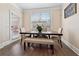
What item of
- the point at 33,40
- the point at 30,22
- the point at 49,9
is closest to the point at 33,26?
the point at 30,22

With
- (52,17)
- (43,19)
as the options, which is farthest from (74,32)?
(43,19)

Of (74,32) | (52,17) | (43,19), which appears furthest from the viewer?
(43,19)

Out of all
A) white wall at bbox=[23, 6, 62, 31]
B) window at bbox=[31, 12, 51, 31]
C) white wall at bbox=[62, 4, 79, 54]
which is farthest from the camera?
window at bbox=[31, 12, 51, 31]

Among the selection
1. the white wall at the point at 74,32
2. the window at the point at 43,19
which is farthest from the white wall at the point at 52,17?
the white wall at the point at 74,32

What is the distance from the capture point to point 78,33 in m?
3.58

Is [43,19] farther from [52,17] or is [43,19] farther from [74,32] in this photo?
[74,32]

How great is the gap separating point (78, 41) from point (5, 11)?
119 inches

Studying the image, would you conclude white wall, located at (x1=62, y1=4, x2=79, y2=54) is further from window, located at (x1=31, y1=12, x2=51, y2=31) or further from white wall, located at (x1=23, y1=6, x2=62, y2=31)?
window, located at (x1=31, y1=12, x2=51, y2=31)

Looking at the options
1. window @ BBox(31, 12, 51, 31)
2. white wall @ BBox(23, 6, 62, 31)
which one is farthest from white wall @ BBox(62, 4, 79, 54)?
window @ BBox(31, 12, 51, 31)

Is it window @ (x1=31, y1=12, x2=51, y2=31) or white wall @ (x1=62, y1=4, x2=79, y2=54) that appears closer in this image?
white wall @ (x1=62, y1=4, x2=79, y2=54)

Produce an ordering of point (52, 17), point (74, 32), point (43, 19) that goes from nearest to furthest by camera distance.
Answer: point (74, 32), point (52, 17), point (43, 19)

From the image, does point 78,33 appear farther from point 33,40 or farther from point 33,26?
point 33,26

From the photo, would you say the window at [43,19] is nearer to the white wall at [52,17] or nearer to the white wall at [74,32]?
the white wall at [52,17]

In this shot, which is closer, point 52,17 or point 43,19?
point 52,17
